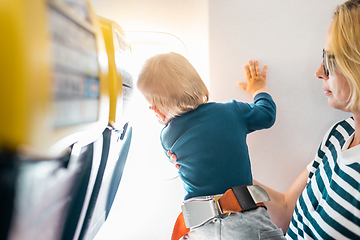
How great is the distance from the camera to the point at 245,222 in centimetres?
82

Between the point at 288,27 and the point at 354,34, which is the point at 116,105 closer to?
the point at 354,34

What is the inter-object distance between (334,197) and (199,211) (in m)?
0.42

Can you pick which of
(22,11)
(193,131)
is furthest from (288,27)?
(22,11)

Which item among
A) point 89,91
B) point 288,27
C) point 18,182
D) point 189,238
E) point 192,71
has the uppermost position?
point 288,27

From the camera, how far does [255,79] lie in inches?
42.7

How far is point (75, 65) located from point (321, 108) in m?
1.13

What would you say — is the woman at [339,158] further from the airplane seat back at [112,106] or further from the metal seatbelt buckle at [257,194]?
the airplane seat back at [112,106]

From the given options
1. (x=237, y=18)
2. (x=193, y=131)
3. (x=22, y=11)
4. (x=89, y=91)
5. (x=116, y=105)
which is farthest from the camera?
(x=237, y=18)

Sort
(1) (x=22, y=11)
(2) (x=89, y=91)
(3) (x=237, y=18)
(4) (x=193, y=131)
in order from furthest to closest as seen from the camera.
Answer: (3) (x=237, y=18) → (4) (x=193, y=131) → (2) (x=89, y=91) → (1) (x=22, y=11)

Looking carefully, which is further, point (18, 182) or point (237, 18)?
point (237, 18)

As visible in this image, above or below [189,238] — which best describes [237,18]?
above

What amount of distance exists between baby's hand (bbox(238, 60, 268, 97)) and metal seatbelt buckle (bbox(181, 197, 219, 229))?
514 millimetres

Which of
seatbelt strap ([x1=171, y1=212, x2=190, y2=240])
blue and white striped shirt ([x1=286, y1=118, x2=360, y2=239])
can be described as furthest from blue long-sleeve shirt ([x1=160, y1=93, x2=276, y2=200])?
blue and white striped shirt ([x1=286, y1=118, x2=360, y2=239])

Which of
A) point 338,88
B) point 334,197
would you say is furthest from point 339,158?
point 338,88
